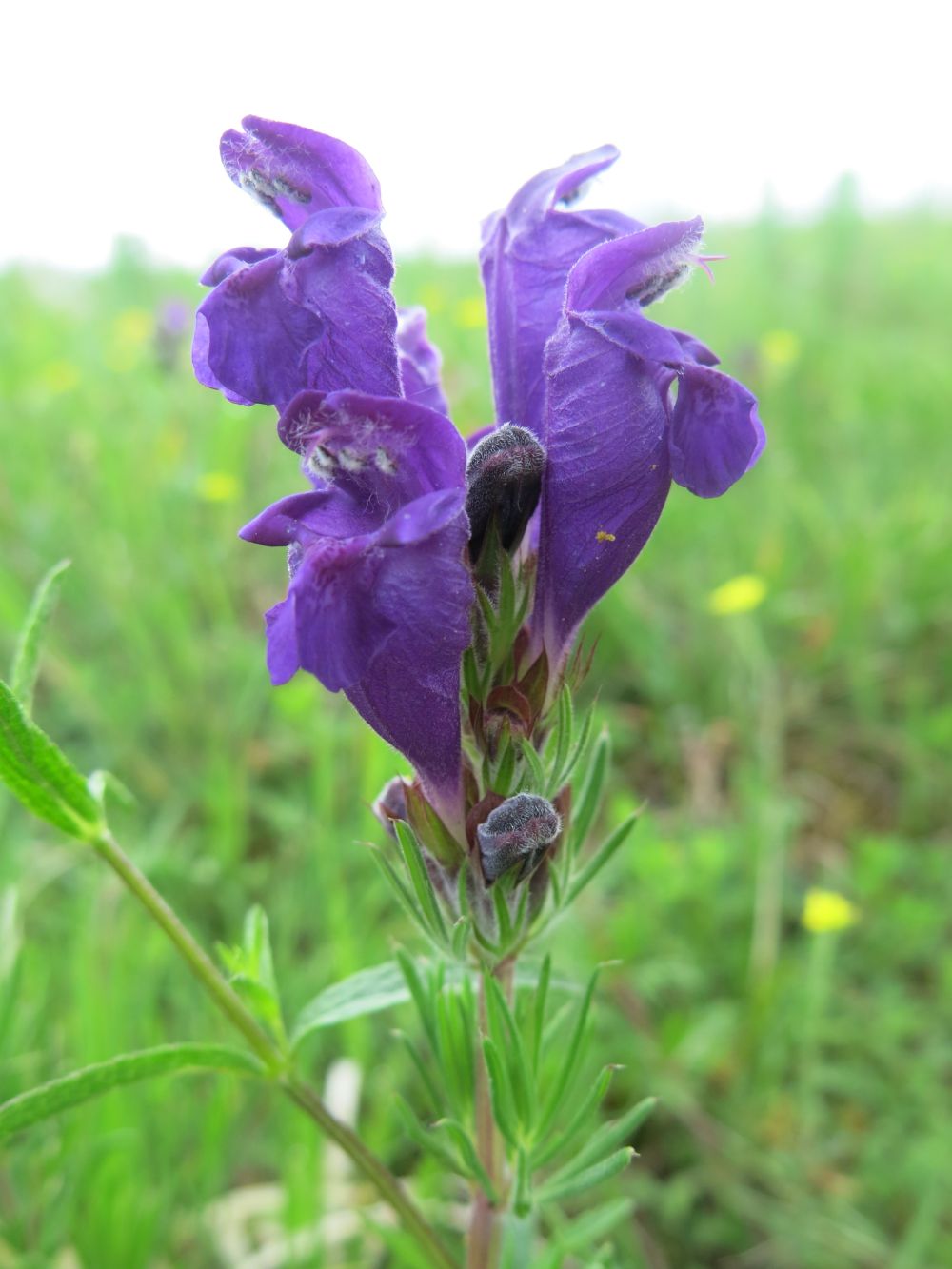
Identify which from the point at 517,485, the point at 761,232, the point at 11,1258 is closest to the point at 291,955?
the point at 11,1258

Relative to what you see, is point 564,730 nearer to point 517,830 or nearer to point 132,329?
point 517,830

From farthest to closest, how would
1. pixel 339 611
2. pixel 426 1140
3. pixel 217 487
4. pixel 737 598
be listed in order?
pixel 217 487
pixel 737 598
pixel 426 1140
pixel 339 611

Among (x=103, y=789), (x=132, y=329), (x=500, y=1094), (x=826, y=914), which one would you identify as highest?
(x=132, y=329)

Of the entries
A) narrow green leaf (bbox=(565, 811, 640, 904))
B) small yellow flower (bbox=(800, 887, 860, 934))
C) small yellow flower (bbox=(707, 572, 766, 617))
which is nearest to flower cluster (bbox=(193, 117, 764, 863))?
narrow green leaf (bbox=(565, 811, 640, 904))

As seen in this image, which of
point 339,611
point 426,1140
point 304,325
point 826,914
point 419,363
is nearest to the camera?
point 339,611

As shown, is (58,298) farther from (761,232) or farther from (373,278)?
(373,278)

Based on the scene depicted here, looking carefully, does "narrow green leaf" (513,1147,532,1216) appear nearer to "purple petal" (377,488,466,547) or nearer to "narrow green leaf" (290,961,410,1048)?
"narrow green leaf" (290,961,410,1048)

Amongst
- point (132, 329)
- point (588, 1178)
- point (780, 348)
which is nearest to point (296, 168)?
point (588, 1178)

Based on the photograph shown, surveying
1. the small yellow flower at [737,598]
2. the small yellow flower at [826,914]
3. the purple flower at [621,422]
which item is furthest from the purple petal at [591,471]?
the small yellow flower at [737,598]
